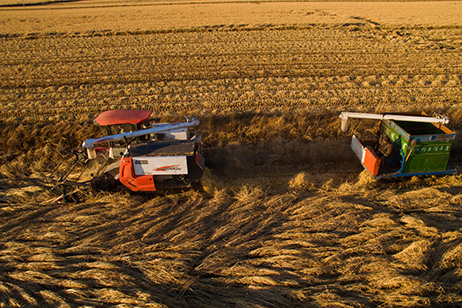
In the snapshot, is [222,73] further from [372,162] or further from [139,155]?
[372,162]

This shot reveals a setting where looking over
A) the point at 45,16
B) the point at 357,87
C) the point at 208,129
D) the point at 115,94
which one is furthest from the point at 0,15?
the point at 357,87

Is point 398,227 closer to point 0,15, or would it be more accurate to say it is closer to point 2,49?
point 2,49

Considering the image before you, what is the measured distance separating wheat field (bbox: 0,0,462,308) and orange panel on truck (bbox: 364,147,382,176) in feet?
1.12

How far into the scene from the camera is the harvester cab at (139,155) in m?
7.87

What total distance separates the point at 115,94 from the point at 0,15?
33.5m

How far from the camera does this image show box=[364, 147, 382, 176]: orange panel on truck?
321 inches

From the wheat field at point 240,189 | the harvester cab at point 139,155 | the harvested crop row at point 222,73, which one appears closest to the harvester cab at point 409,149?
the wheat field at point 240,189

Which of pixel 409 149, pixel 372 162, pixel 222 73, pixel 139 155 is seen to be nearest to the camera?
pixel 139 155

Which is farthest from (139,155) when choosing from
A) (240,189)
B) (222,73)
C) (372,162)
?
(222,73)

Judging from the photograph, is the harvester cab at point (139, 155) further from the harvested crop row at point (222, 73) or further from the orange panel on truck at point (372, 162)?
the orange panel on truck at point (372, 162)

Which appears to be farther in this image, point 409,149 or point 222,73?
point 222,73

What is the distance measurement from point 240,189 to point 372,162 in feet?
11.9

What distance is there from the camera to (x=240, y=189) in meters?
8.38

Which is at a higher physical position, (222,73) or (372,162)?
(222,73)
